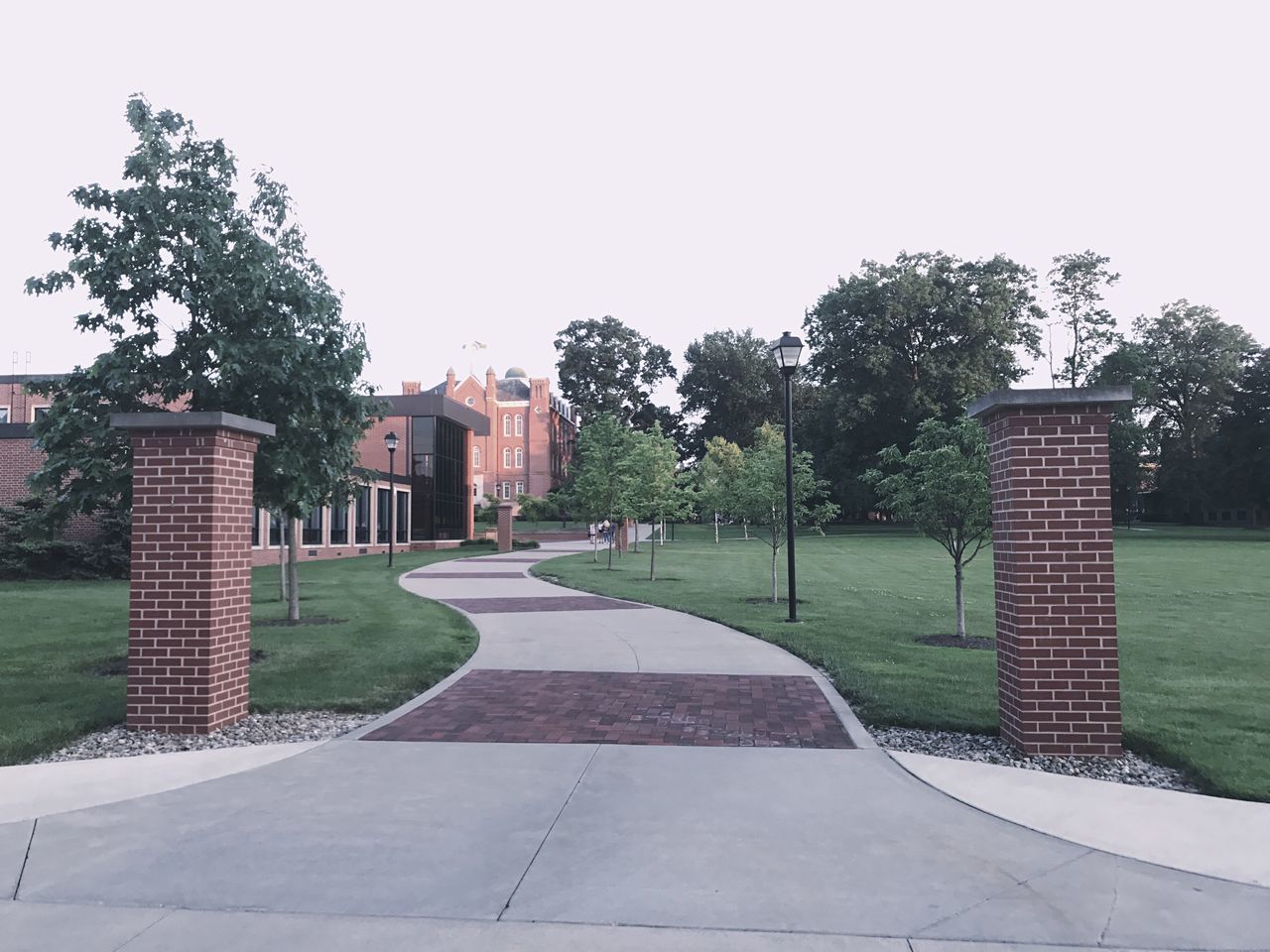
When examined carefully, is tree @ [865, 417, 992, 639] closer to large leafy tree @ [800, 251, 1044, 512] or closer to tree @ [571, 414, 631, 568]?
tree @ [571, 414, 631, 568]

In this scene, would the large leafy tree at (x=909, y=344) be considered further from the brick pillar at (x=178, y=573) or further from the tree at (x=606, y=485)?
the brick pillar at (x=178, y=573)

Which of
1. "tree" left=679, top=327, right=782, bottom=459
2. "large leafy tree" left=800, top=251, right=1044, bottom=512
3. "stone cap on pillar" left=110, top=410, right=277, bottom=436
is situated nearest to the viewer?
"stone cap on pillar" left=110, top=410, right=277, bottom=436

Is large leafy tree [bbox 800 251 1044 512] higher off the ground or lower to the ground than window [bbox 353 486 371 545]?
higher

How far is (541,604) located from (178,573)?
30.4 feet

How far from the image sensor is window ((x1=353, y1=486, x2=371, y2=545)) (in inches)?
1352

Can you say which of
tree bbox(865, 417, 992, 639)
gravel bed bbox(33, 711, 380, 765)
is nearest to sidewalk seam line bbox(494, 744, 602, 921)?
gravel bed bbox(33, 711, 380, 765)

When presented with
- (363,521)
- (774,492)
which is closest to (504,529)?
(363,521)

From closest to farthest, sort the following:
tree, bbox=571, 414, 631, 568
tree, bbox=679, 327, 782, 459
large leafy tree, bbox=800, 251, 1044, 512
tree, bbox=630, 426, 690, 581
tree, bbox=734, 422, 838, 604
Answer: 1. tree, bbox=734, 422, 838, 604
2. tree, bbox=630, 426, 690, 581
3. tree, bbox=571, 414, 631, 568
4. large leafy tree, bbox=800, 251, 1044, 512
5. tree, bbox=679, 327, 782, 459

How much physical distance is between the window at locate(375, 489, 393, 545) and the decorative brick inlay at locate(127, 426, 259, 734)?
31127 mm

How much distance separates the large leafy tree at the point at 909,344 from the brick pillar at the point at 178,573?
45.9 m

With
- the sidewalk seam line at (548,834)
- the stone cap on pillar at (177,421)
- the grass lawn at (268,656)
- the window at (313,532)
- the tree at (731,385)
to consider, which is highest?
the tree at (731,385)

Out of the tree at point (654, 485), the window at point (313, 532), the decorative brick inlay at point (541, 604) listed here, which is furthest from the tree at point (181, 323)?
the window at point (313, 532)

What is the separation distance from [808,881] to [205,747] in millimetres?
4410

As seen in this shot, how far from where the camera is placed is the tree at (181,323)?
26.2 ft
